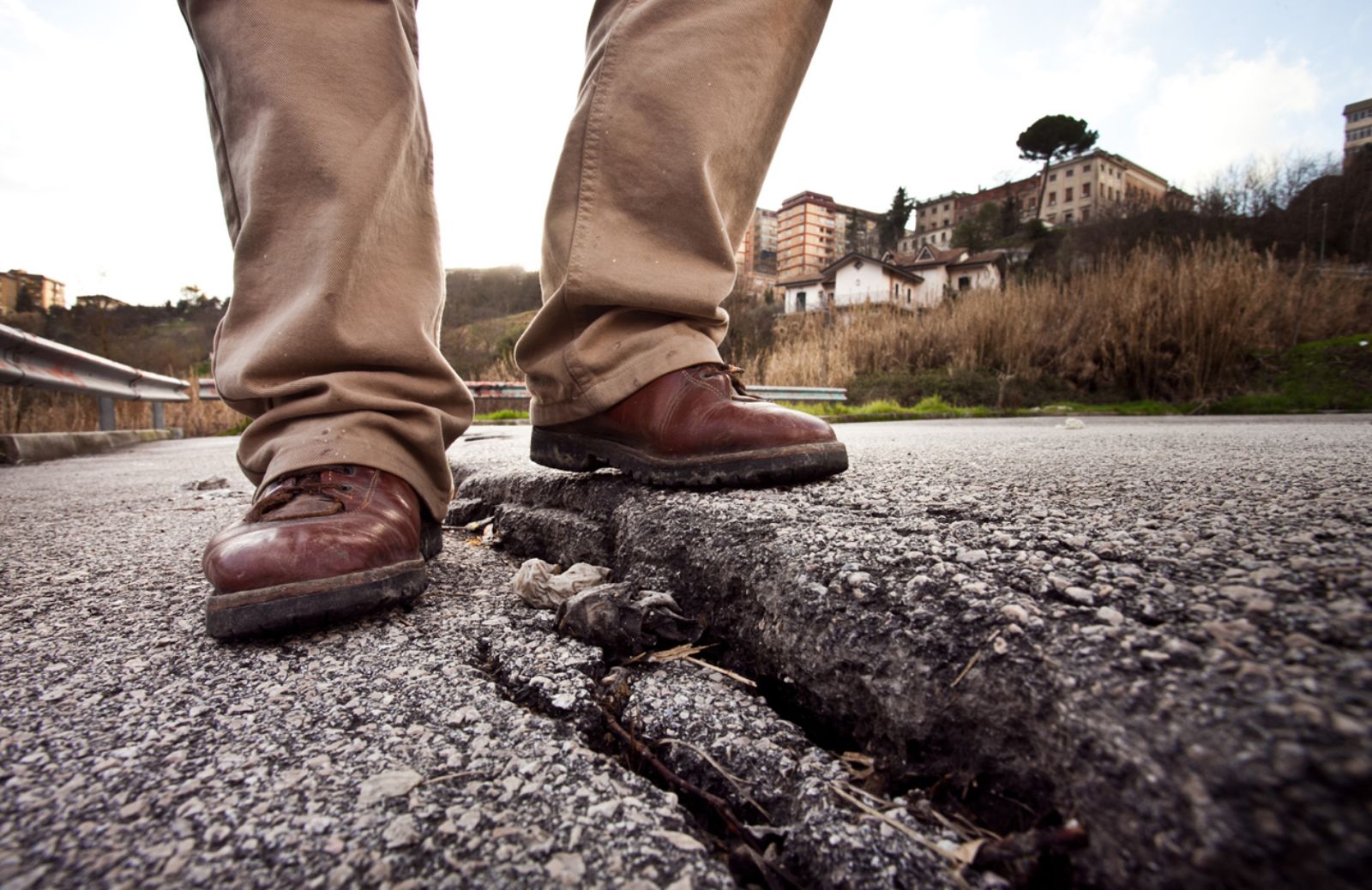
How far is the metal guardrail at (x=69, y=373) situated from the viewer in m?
3.13

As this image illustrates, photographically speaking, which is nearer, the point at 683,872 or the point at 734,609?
the point at 683,872

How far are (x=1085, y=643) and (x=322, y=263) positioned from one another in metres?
1.23

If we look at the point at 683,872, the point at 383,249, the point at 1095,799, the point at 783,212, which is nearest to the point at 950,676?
the point at 1095,799

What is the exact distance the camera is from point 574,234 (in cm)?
121

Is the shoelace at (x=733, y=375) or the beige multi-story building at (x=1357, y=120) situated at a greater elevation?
the beige multi-story building at (x=1357, y=120)

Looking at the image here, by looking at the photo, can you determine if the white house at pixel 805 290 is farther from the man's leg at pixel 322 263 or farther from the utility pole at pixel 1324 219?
the man's leg at pixel 322 263

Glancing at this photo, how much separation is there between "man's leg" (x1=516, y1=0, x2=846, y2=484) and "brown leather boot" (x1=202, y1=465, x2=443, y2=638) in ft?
1.45

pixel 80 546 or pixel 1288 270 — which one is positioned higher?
pixel 1288 270

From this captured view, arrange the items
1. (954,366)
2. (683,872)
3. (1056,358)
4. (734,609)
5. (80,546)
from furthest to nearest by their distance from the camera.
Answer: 1. (954,366)
2. (1056,358)
3. (80,546)
4. (734,609)
5. (683,872)

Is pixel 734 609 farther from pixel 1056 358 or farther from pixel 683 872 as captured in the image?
pixel 1056 358

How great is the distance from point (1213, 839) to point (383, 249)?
1349 mm

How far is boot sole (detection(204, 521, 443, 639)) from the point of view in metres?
0.80

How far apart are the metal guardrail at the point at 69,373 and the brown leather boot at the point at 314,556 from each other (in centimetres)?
338

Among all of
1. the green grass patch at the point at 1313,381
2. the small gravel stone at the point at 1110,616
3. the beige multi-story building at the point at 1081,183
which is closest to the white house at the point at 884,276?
the beige multi-story building at the point at 1081,183
